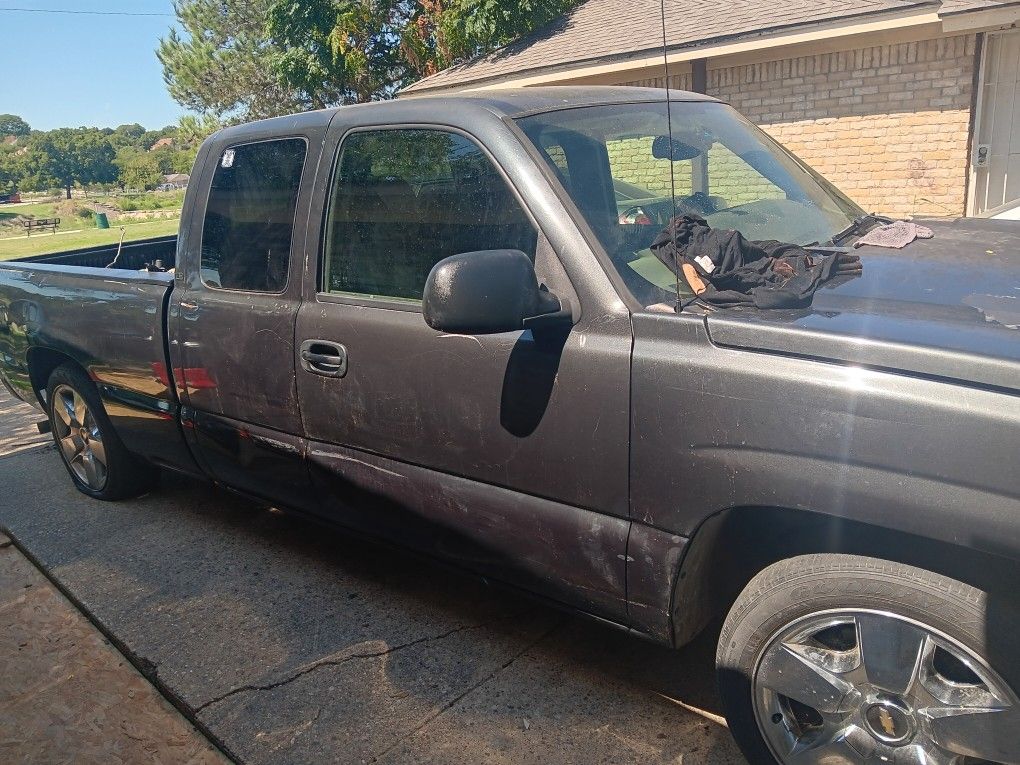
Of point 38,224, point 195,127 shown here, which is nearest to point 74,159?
point 38,224

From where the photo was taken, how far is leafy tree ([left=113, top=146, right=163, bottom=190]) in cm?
8256

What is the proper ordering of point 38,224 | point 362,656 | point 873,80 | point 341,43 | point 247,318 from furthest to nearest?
1. point 38,224
2. point 341,43
3. point 873,80
4. point 247,318
5. point 362,656

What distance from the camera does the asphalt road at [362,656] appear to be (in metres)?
2.78

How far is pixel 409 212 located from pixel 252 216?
0.86 meters

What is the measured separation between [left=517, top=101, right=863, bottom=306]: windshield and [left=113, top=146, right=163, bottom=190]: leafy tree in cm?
8381

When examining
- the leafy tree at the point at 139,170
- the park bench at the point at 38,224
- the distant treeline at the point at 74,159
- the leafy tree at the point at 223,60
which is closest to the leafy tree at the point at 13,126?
the distant treeline at the point at 74,159

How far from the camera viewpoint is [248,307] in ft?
11.3

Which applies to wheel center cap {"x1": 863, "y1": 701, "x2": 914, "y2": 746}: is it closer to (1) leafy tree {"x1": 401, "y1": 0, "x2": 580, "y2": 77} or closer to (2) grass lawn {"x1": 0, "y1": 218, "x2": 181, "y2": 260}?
(1) leafy tree {"x1": 401, "y1": 0, "x2": 580, "y2": 77}

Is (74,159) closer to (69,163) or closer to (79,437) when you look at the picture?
Result: (69,163)

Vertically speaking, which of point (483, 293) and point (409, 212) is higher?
point (409, 212)

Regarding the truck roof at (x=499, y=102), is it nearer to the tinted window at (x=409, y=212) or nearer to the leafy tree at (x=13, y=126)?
the tinted window at (x=409, y=212)

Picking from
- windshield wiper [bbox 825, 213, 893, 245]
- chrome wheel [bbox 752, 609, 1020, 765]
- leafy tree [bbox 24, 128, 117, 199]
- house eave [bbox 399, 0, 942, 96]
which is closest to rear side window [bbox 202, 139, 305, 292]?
windshield wiper [bbox 825, 213, 893, 245]

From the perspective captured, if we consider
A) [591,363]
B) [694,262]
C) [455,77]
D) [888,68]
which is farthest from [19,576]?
[455,77]

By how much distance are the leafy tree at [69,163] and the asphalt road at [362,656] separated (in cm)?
10099
